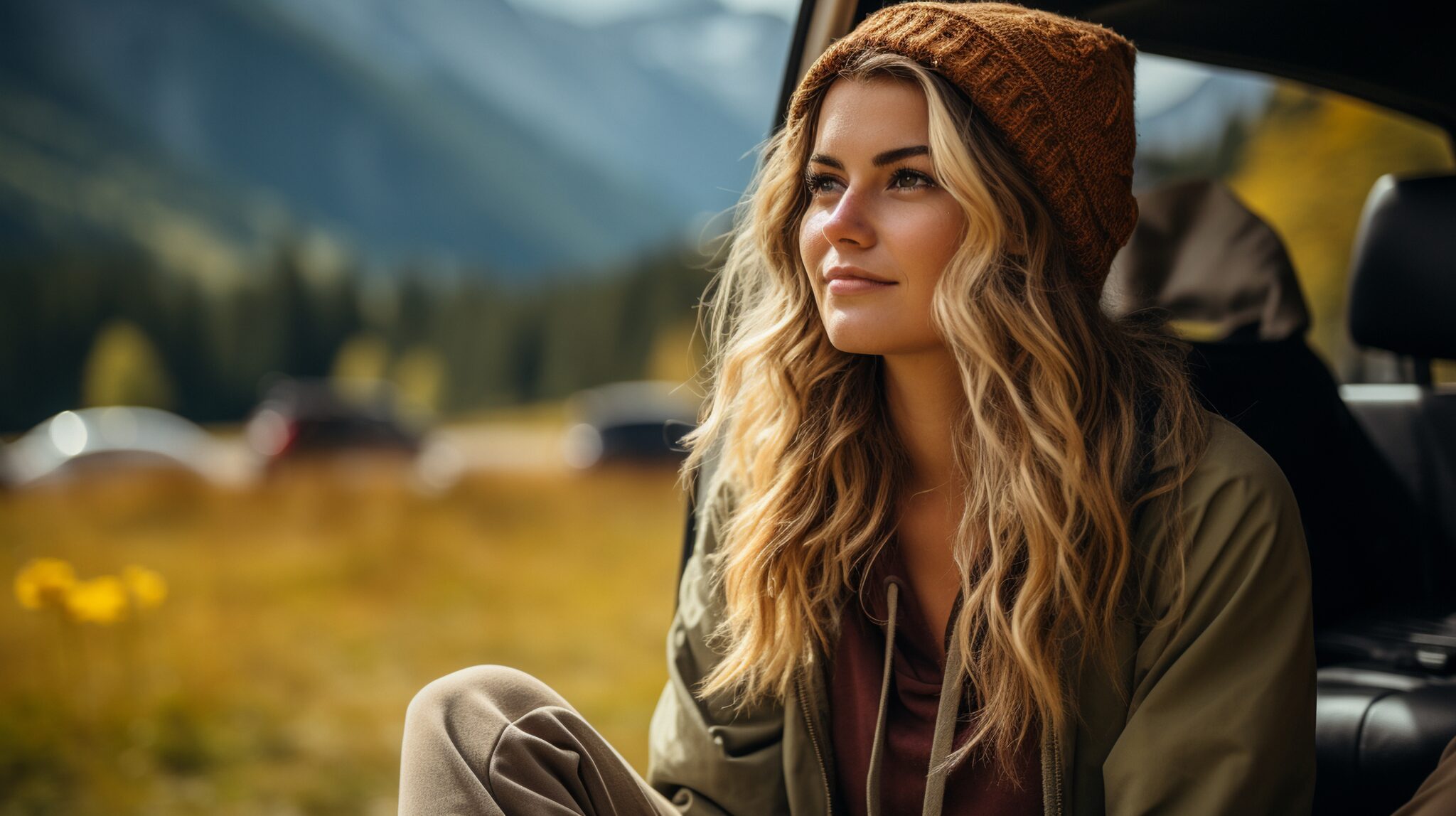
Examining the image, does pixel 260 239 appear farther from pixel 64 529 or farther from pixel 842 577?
pixel 842 577

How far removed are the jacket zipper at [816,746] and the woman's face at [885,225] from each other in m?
0.47

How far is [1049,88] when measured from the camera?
48.8 inches

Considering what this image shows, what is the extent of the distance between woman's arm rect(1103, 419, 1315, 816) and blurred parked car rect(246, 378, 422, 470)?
527cm

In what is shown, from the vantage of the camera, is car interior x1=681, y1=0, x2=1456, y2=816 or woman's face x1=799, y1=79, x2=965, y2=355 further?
car interior x1=681, y1=0, x2=1456, y2=816

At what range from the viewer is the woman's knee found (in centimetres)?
117

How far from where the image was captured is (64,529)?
4195mm

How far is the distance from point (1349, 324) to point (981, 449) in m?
1.26

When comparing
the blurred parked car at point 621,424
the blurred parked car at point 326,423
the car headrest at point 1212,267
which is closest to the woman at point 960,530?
the car headrest at point 1212,267

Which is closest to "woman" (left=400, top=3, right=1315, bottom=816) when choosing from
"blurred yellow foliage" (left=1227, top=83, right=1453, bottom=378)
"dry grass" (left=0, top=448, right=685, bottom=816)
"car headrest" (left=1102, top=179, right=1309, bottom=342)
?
"car headrest" (left=1102, top=179, right=1309, bottom=342)

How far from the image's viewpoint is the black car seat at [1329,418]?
173 cm

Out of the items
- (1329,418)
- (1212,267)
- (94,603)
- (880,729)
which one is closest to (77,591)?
(94,603)

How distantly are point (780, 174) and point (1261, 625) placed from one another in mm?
843

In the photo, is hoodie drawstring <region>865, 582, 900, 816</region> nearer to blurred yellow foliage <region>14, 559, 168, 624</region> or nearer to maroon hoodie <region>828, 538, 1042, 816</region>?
maroon hoodie <region>828, 538, 1042, 816</region>

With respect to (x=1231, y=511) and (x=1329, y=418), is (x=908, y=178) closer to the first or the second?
(x=1231, y=511)
